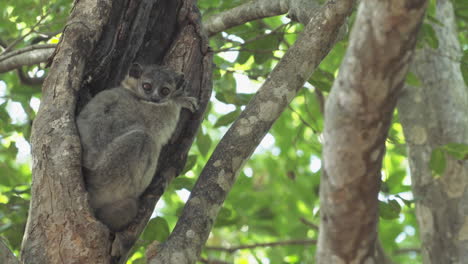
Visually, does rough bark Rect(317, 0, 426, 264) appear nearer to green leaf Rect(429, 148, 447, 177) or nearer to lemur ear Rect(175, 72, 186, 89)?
green leaf Rect(429, 148, 447, 177)

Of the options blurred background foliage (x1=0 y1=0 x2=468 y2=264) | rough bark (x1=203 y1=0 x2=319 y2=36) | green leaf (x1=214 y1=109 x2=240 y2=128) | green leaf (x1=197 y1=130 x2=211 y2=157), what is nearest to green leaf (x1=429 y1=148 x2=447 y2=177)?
blurred background foliage (x1=0 y1=0 x2=468 y2=264)

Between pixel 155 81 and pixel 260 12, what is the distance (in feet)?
3.59

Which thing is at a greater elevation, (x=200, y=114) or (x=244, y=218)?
(x=200, y=114)

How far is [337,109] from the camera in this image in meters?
2.67

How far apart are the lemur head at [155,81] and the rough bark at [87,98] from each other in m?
0.08

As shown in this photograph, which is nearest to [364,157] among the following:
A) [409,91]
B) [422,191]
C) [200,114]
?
[200,114]

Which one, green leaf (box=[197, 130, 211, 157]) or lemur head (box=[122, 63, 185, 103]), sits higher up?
lemur head (box=[122, 63, 185, 103])

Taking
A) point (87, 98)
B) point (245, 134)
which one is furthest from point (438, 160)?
point (87, 98)

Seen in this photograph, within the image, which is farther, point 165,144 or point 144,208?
point 165,144

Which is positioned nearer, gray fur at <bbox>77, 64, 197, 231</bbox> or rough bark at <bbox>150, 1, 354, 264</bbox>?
rough bark at <bbox>150, 1, 354, 264</bbox>

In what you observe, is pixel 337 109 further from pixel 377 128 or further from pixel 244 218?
pixel 244 218

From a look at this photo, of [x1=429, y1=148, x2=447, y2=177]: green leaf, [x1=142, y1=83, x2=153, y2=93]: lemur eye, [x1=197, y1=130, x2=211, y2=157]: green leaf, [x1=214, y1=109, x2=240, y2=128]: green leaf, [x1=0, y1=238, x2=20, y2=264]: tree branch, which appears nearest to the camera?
[x1=0, y1=238, x2=20, y2=264]: tree branch

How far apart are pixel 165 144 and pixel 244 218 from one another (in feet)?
6.32

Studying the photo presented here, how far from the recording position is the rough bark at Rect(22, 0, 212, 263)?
3562mm
